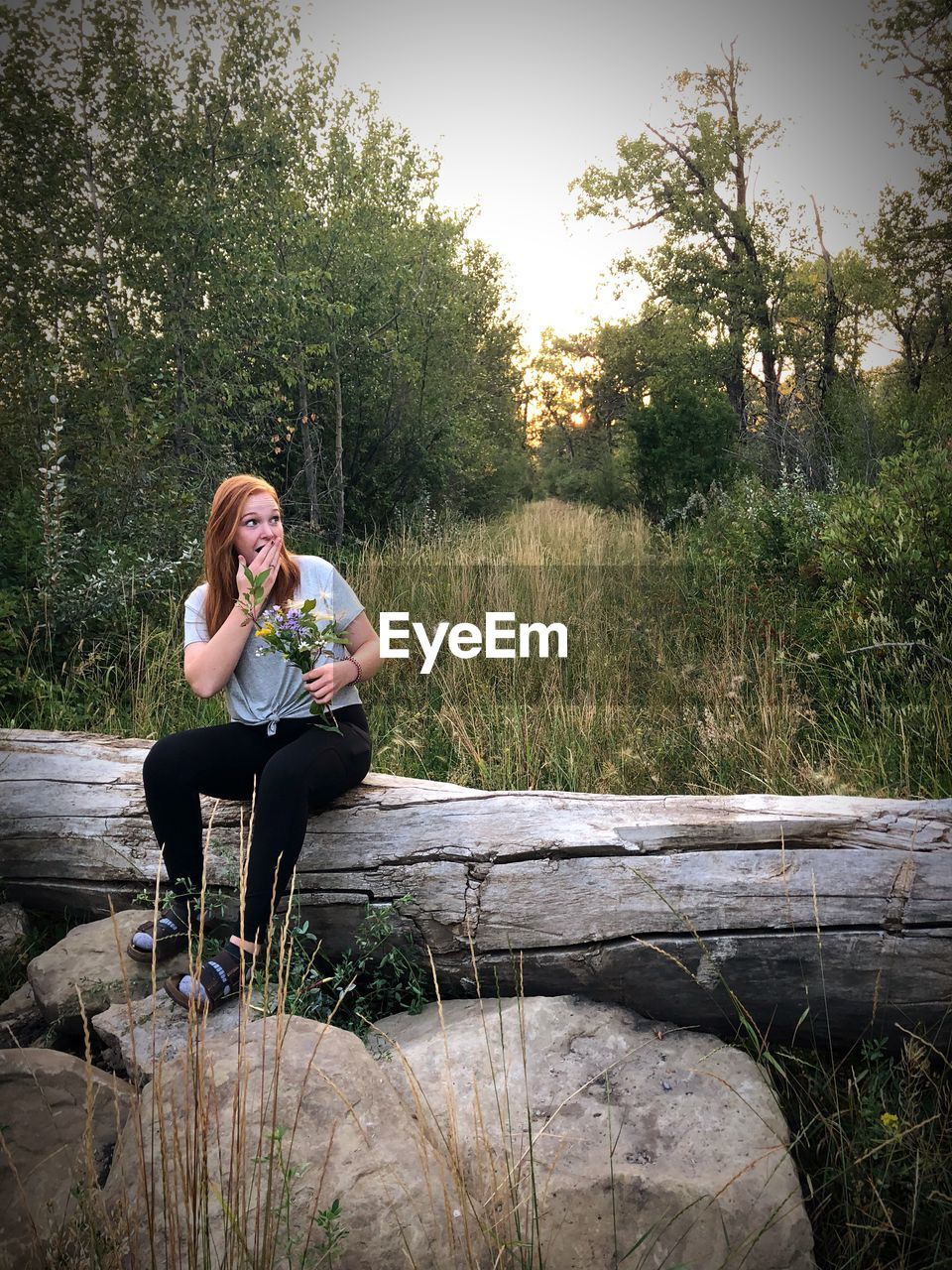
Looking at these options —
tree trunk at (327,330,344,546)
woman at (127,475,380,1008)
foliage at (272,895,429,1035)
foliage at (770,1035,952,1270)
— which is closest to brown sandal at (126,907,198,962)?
woman at (127,475,380,1008)

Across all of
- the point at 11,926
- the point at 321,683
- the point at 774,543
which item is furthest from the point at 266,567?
the point at 774,543

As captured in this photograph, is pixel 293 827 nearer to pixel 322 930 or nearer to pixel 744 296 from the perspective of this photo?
pixel 322 930

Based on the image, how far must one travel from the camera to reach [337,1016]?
2.80 meters

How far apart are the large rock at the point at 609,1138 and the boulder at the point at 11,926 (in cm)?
169

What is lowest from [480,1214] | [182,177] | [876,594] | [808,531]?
[480,1214]

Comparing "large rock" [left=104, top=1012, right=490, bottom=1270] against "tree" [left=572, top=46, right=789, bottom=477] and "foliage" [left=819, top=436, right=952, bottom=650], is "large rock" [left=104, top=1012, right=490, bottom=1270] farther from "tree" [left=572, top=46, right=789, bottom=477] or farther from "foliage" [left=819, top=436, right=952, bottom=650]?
"tree" [left=572, top=46, right=789, bottom=477]

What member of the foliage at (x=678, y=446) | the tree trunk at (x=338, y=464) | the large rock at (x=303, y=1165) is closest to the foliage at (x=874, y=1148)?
the large rock at (x=303, y=1165)

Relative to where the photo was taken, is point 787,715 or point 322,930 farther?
point 787,715

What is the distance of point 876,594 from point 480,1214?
4.41 metres

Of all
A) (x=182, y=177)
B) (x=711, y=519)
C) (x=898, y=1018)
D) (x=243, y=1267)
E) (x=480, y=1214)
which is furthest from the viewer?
(x=711, y=519)

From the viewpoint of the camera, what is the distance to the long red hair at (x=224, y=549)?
3145mm

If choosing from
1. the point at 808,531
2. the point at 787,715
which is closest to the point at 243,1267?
the point at 787,715

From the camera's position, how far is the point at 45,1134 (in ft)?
6.93

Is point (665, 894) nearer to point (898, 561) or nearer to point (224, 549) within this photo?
point (224, 549)
